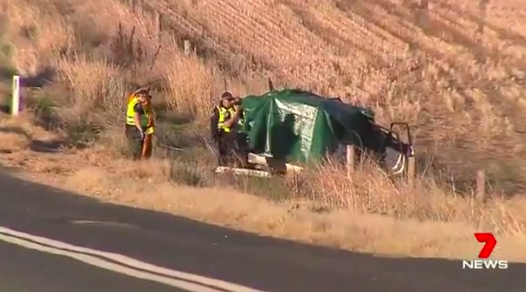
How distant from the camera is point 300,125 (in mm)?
21250

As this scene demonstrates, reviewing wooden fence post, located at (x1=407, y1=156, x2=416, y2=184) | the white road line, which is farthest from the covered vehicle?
the white road line

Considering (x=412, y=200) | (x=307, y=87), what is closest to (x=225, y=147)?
(x=412, y=200)

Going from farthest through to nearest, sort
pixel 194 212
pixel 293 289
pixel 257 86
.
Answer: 1. pixel 257 86
2. pixel 194 212
3. pixel 293 289

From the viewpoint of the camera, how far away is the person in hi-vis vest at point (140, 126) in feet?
63.1

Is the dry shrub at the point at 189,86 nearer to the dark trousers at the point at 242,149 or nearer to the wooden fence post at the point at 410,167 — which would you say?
the dark trousers at the point at 242,149

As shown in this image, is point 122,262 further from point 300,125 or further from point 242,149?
point 300,125

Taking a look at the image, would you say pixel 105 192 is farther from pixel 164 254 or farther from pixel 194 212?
pixel 164 254

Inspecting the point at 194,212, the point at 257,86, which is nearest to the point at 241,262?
the point at 194,212

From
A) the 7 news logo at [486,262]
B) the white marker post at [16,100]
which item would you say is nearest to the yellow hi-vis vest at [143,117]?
the white marker post at [16,100]

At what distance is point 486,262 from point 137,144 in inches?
433

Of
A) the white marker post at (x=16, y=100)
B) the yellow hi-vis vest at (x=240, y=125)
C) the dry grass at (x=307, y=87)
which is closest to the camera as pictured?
the dry grass at (x=307, y=87)

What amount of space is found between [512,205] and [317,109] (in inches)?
264

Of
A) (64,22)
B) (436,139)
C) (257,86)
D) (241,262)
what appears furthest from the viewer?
(64,22)

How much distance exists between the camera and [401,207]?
14656 mm
